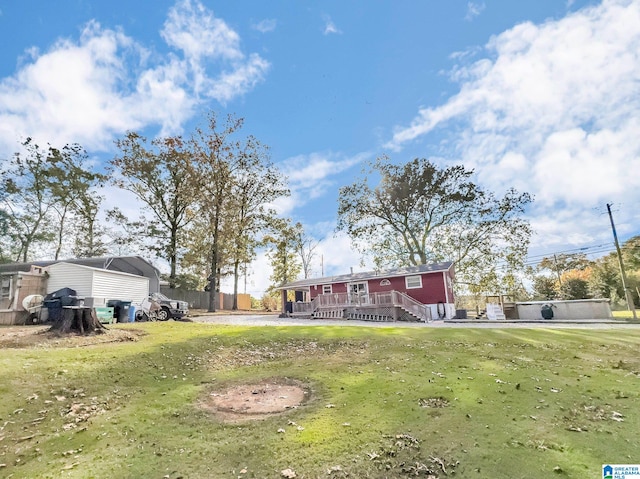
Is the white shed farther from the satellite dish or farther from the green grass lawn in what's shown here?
the green grass lawn

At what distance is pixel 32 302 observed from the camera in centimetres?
1728

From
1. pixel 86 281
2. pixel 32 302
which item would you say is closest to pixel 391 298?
pixel 86 281

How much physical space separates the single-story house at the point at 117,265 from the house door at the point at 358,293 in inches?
609

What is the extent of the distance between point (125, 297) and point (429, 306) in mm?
20459

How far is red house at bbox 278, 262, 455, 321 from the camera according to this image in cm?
2370

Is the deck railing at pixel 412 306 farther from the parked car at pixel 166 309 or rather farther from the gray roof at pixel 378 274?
the parked car at pixel 166 309

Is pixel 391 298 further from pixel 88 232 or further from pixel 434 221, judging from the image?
pixel 88 232

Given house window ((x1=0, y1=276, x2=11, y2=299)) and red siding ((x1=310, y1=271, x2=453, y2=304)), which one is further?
red siding ((x1=310, y1=271, x2=453, y2=304))

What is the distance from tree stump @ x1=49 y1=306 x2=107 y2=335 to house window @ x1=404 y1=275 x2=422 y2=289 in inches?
811

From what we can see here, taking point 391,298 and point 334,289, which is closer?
point 391,298

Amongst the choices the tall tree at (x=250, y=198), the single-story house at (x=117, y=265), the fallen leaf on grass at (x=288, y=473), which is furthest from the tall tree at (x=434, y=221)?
the fallen leaf on grass at (x=288, y=473)

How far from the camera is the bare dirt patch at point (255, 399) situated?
16.8 feet

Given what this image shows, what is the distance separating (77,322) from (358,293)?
19.5m

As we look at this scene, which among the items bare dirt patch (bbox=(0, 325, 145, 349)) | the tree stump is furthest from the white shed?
bare dirt patch (bbox=(0, 325, 145, 349))
